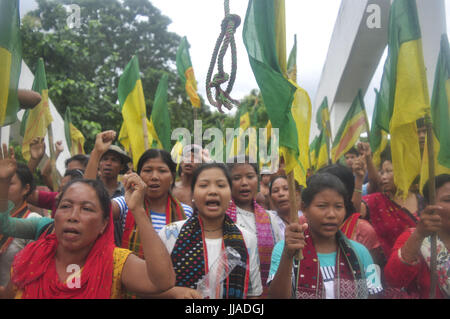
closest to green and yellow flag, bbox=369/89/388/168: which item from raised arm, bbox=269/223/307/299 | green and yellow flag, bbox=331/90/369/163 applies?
green and yellow flag, bbox=331/90/369/163

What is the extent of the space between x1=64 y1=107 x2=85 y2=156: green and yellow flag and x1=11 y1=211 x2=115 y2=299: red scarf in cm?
402

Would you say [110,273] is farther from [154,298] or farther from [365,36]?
[365,36]

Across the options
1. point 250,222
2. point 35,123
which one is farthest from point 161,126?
point 250,222

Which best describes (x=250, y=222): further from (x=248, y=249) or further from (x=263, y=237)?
(x=248, y=249)

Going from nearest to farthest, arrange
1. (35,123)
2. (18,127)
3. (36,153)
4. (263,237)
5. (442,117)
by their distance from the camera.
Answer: (442,117), (263,237), (36,153), (35,123), (18,127)

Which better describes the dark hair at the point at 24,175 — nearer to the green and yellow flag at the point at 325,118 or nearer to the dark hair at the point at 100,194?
the dark hair at the point at 100,194

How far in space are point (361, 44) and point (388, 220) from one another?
6.34m

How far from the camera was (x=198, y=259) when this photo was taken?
1955 mm

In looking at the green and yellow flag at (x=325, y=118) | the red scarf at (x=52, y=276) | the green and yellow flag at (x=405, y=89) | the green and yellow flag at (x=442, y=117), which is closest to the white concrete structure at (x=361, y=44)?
the green and yellow flag at (x=325, y=118)

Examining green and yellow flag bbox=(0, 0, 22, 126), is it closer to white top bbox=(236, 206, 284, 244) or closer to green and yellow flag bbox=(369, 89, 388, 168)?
white top bbox=(236, 206, 284, 244)

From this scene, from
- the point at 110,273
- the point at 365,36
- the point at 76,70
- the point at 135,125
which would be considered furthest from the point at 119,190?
the point at 365,36

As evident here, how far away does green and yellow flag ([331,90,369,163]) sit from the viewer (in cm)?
409
